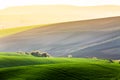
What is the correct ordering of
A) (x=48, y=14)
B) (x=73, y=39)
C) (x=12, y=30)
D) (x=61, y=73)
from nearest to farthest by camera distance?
(x=61, y=73) → (x=73, y=39) → (x=12, y=30) → (x=48, y=14)

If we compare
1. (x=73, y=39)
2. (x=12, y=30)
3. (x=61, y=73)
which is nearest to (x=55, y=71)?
(x=61, y=73)

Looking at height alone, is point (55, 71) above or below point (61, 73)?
above

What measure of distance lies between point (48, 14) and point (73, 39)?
3211 centimetres

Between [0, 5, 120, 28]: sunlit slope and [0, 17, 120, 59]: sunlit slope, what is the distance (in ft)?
35.5

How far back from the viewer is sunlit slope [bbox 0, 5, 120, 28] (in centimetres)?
8907

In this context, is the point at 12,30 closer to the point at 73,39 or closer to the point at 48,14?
the point at 73,39

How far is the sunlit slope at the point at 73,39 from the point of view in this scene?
59.7 m

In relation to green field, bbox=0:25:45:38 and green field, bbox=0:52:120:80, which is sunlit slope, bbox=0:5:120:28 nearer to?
green field, bbox=0:25:45:38

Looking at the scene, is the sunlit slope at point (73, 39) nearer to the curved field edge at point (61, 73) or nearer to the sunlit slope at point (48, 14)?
the sunlit slope at point (48, 14)

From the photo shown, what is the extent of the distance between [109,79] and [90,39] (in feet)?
129

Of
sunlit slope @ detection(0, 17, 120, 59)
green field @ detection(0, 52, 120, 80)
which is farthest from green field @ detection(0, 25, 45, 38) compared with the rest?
green field @ detection(0, 52, 120, 80)

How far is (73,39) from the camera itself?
6938cm

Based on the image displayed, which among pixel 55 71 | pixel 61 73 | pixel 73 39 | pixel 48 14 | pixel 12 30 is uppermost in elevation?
pixel 48 14

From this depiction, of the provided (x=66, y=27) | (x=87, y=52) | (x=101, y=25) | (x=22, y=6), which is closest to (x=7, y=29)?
(x=66, y=27)
